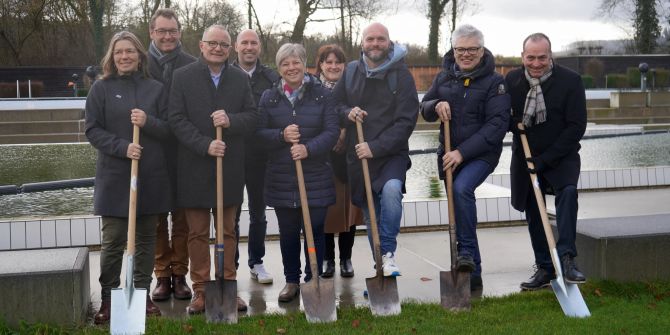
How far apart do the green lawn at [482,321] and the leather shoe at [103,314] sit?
0.45 feet

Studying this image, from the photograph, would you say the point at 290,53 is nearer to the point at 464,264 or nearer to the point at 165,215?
the point at 165,215

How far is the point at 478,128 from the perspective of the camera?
4906 mm

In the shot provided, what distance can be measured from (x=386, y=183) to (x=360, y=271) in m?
1.08

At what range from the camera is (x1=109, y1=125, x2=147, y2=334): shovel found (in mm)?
4172

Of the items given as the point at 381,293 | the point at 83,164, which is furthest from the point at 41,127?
the point at 381,293

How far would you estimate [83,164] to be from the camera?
11.2 meters

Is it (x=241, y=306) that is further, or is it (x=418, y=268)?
(x=418, y=268)

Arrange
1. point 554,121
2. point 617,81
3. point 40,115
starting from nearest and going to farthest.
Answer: point 554,121, point 40,115, point 617,81

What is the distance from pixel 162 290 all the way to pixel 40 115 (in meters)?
15.5

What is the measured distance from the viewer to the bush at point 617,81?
29.5 m

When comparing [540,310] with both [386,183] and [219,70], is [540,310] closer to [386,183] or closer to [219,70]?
[386,183]

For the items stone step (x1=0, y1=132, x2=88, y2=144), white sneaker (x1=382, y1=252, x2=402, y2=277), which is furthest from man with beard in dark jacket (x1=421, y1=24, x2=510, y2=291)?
stone step (x1=0, y1=132, x2=88, y2=144)

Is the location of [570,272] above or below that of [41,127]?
below

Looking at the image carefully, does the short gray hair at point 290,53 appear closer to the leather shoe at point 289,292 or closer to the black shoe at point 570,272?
the leather shoe at point 289,292
